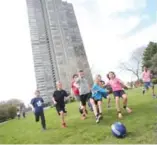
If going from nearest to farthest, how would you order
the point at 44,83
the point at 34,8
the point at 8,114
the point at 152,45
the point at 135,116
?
the point at 135,116
the point at 8,114
the point at 152,45
the point at 44,83
the point at 34,8

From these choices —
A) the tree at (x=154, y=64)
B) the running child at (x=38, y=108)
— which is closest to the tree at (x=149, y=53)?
the tree at (x=154, y=64)

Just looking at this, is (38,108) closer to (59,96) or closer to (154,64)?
(59,96)

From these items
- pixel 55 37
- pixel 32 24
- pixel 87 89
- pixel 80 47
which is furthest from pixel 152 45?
pixel 87 89


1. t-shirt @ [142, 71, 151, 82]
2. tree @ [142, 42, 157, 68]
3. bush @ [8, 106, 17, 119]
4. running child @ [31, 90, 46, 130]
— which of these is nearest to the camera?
running child @ [31, 90, 46, 130]

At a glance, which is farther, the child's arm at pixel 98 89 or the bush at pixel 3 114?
the bush at pixel 3 114

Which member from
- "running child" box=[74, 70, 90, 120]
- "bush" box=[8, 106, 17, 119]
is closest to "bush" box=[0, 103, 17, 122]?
"bush" box=[8, 106, 17, 119]

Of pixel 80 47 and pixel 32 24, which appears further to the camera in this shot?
pixel 32 24

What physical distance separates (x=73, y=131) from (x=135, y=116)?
8.85 feet

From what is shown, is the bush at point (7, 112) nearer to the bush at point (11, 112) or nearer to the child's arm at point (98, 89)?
the bush at point (11, 112)

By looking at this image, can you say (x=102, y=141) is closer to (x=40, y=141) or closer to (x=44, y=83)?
(x=40, y=141)

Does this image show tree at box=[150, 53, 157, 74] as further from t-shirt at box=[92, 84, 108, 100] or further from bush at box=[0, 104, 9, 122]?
t-shirt at box=[92, 84, 108, 100]

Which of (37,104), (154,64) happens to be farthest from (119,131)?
(154,64)

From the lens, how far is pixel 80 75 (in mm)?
13297

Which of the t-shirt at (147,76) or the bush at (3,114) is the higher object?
the t-shirt at (147,76)
